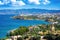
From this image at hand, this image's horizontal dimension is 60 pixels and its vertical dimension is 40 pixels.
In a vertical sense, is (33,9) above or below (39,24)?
above

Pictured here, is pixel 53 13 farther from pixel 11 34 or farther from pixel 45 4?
pixel 11 34

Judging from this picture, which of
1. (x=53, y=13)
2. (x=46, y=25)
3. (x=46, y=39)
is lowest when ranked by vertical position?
(x=46, y=39)

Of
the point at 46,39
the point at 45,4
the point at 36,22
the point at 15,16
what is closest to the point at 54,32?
the point at 46,39

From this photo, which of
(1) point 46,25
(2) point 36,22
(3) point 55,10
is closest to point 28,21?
(2) point 36,22

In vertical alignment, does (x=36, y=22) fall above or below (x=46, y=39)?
above

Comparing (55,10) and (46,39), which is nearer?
(46,39)

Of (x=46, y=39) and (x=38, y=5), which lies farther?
(x=38, y=5)

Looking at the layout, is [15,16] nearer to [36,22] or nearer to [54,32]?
[36,22]
